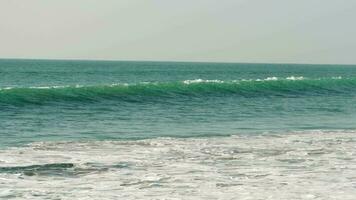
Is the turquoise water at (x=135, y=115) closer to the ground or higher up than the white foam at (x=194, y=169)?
closer to the ground

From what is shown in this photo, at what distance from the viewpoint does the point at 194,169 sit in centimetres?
1246

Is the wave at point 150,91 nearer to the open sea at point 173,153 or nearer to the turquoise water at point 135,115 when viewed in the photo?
the turquoise water at point 135,115

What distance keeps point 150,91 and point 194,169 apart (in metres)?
28.5

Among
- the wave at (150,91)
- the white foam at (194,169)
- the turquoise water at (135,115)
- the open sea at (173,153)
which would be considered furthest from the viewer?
the wave at (150,91)

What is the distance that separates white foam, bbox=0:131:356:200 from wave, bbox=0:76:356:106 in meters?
16.1

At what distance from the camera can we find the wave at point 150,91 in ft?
108

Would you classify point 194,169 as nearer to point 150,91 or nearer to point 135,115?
point 135,115

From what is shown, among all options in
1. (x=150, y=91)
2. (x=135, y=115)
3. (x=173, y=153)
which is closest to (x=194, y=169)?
(x=173, y=153)

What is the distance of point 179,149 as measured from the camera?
50.1 feet

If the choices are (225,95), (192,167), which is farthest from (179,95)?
(192,167)

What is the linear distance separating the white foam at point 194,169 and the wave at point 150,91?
635 inches

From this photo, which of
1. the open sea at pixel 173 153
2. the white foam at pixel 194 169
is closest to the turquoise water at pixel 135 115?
the open sea at pixel 173 153

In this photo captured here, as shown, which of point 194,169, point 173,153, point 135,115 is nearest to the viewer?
point 194,169

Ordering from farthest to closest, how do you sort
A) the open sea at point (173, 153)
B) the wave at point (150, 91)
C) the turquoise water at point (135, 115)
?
the wave at point (150, 91) < the turquoise water at point (135, 115) < the open sea at point (173, 153)
